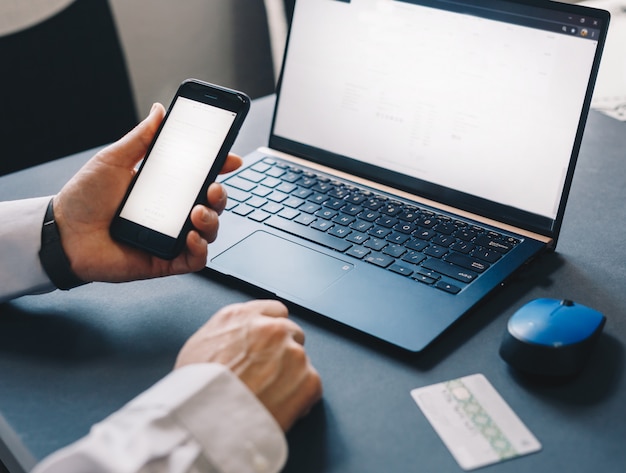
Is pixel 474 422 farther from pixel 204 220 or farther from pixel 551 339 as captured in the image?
pixel 204 220

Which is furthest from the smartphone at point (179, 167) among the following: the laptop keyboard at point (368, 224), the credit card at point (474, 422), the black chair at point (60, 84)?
the black chair at point (60, 84)

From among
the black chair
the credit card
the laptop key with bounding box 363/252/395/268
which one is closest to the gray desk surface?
the credit card

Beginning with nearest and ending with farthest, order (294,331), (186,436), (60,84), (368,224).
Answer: (186,436), (294,331), (368,224), (60,84)

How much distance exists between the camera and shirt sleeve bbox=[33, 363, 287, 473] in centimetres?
57

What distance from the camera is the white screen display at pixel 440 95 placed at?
878mm

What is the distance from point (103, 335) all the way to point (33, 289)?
0.42ft

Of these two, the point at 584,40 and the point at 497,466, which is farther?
the point at 584,40

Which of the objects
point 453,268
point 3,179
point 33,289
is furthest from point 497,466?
point 3,179

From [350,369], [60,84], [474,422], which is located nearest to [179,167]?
[350,369]

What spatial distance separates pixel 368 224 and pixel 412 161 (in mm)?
129

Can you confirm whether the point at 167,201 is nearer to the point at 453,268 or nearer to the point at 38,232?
the point at 38,232

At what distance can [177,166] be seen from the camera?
865mm

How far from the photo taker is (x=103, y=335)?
2.59 ft

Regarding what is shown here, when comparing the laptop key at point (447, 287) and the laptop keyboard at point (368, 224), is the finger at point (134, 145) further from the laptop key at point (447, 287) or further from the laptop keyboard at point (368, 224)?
the laptop key at point (447, 287)
